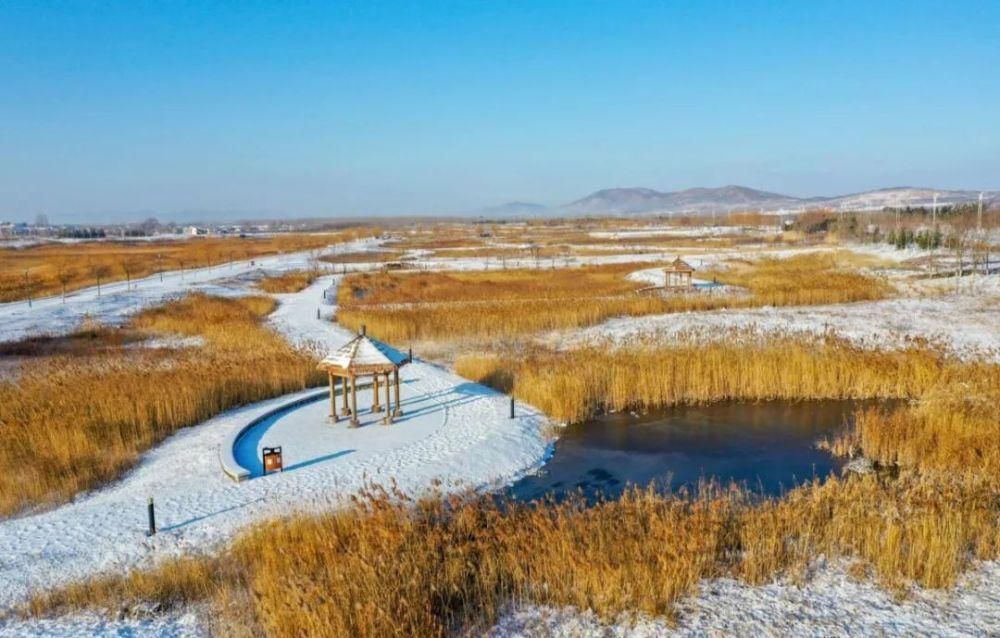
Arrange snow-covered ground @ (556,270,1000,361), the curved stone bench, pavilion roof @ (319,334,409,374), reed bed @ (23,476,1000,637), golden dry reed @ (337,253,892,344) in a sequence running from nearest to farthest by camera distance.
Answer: reed bed @ (23,476,1000,637)
the curved stone bench
pavilion roof @ (319,334,409,374)
snow-covered ground @ (556,270,1000,361)
golden dry reed @ (337,253,892,344)

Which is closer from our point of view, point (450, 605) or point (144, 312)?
point (450, 605)

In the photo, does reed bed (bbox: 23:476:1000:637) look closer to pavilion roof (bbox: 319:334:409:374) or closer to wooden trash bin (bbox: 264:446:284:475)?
wooden trash bin (bbox: 264:446:284:475)

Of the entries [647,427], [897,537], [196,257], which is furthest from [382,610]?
[196,257]

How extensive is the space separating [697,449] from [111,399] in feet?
37.2

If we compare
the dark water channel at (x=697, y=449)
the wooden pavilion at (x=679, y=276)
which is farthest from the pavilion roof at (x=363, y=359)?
the wooden pavilion at (x=679, y=276)

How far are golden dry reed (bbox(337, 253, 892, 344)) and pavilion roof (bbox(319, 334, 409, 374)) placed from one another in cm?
932

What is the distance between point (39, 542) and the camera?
28.2 feet

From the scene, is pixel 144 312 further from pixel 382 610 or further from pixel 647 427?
pixel 382 610

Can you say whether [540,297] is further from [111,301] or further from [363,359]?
[111,301]

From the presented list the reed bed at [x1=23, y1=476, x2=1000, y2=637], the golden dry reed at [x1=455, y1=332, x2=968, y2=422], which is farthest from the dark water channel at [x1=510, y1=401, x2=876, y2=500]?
the reed bed at [x1=23, y1=476, x2=1000, y2=637]

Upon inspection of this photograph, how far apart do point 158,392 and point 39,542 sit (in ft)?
18.1

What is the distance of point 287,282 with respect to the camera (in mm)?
41156

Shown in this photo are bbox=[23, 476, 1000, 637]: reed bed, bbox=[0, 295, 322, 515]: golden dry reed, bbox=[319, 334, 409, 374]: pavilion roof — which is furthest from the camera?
bbox=[319, 334, 409, 374]: pavilion roof

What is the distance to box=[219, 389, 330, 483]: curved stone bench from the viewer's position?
10625 millimetres
